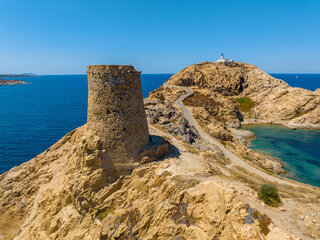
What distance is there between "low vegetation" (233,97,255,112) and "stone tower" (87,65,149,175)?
90.7 metres

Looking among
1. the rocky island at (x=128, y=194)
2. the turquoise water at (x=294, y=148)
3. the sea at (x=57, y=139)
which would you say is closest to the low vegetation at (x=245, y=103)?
the turquoise water at (x=294, y=148)

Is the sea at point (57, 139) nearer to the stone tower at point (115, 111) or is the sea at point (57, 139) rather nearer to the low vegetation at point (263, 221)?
the stone tower at point (115, 111)

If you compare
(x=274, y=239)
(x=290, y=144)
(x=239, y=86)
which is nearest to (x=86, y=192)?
(x=274, y=239)

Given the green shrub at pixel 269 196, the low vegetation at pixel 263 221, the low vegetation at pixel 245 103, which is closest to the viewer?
the low vegetation at pixel 263 221

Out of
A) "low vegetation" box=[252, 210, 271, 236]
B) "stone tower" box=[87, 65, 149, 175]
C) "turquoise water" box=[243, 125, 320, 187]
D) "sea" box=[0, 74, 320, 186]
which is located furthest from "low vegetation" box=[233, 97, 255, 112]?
"low vegetation" box=[252, 210, 271, 236]

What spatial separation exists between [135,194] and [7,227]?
17465mm

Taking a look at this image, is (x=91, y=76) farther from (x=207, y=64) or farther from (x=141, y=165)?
(x=207, y=64)

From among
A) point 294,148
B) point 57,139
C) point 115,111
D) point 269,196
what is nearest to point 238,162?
point 269,196

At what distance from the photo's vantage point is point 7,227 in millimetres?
22656

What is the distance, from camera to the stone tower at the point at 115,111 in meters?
18.2

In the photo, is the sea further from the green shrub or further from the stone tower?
the stone tower

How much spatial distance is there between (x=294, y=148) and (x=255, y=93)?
57.0m

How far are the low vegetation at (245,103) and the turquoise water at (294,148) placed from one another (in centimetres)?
1756

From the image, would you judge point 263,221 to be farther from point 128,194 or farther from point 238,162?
point 238,162
